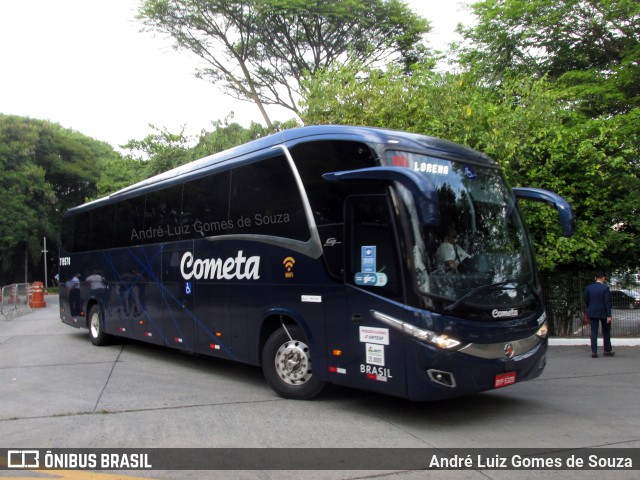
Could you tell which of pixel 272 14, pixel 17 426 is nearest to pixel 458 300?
pixel 17 426

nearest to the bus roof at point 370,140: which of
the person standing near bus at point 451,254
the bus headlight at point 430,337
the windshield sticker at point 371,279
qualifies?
the person standing near bus at point 451,254

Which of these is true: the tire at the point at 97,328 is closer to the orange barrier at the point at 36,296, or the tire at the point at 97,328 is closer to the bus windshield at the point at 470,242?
the bus windshield at the point at 470,242

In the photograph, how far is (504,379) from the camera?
20.4 feet

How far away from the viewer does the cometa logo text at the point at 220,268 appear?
26.2ft

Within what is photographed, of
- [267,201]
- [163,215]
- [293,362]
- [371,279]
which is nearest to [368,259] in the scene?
[371,279]

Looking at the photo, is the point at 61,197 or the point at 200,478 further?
the point at 61,197

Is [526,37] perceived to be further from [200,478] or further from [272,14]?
[200,478]

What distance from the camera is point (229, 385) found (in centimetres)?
859

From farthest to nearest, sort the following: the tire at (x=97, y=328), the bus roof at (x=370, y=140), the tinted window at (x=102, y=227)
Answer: the tire at (x=97, y=328) < the tinted window at (x=102, y=227) < the bus roof at (x=370, y=140)

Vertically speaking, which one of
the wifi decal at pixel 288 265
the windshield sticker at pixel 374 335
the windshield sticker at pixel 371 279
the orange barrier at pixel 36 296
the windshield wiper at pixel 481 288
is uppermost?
the wifi decal at pixel 288 265

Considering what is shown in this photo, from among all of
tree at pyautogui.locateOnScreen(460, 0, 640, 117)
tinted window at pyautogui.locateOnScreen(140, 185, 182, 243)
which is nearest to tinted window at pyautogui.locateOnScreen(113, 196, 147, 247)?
tinted window at pyautogui.locateOnScreen(140, 185, 182, 243)

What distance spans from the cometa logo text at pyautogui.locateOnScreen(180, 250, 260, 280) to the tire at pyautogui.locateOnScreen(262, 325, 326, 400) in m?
0.97

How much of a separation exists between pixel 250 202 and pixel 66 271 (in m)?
8.94

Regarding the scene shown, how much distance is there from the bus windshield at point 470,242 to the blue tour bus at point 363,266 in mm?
16
